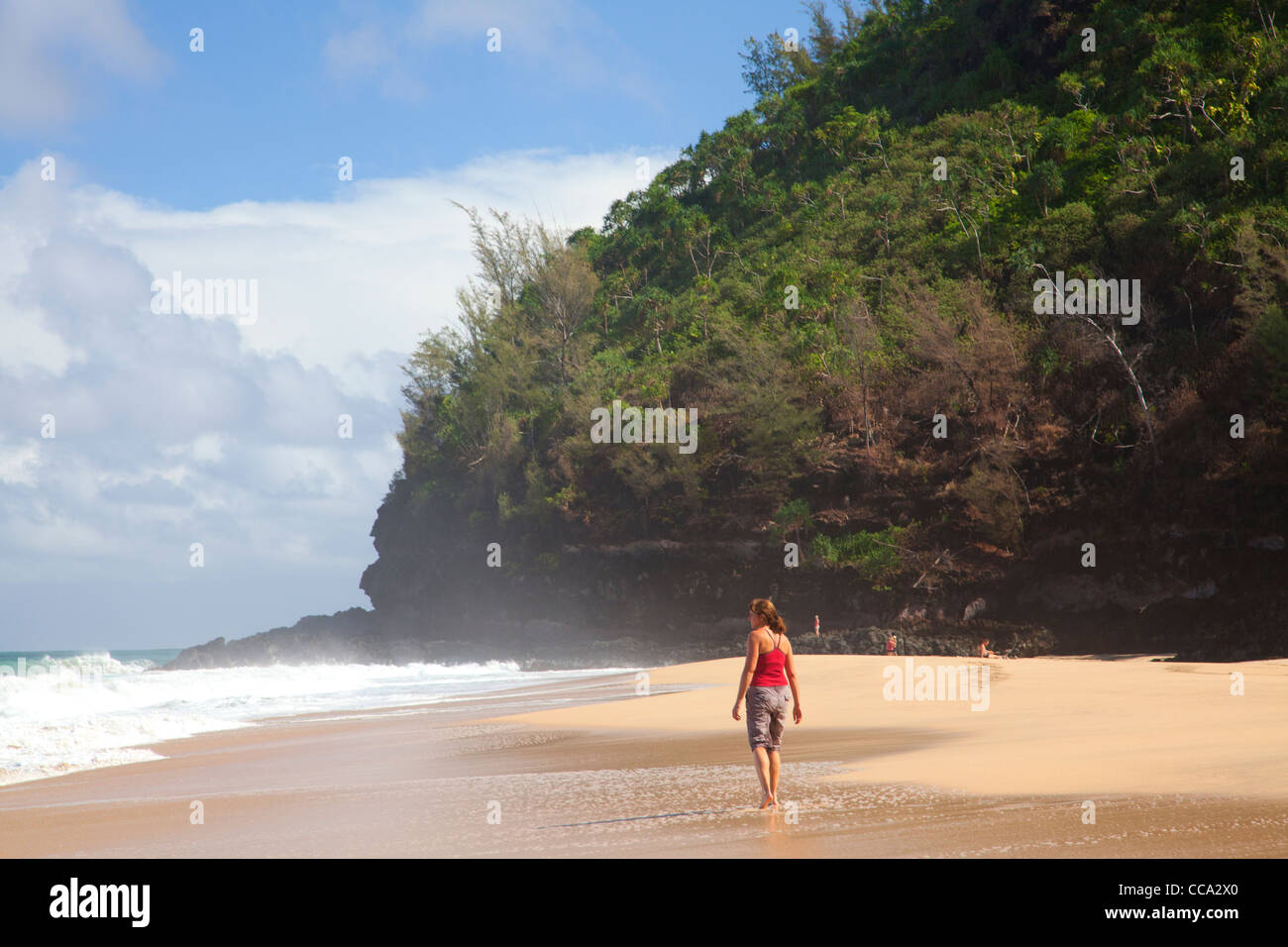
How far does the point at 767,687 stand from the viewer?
7.38 metres

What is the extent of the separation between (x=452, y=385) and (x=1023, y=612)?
4193 cm

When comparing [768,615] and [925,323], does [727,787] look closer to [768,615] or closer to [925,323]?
[768,615]

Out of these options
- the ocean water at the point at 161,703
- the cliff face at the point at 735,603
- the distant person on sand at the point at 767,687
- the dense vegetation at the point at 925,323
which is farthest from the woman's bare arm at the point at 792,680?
the dense vegetation at the point at 925,323

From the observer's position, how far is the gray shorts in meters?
7.20

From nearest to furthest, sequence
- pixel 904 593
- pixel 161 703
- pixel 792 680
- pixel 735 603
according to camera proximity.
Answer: pixel 792 680 < pixel 161 703 < pixel 904 593 < pixel 735 603

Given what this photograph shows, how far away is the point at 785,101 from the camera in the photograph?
67.9m

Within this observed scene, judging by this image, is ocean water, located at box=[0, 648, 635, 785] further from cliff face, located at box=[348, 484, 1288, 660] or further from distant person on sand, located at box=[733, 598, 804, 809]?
distant person on sand, located at box=[733, 598, 804, 809]

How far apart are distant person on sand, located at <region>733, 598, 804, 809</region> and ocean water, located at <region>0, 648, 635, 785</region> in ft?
29.5

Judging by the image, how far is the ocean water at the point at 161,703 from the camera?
13133 millimetres

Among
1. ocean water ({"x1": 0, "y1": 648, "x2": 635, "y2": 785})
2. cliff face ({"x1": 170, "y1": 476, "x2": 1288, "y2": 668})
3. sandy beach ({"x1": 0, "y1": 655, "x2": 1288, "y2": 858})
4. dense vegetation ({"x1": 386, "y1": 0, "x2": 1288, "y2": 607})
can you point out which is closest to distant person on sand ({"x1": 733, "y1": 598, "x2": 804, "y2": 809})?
sandy beach ({"x1": 0, "y1": 655, "x2": 1288, "y2": 858})

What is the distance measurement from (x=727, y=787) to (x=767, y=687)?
1423 millimetres

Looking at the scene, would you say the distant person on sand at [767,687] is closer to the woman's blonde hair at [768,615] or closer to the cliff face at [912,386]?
the woman's blonde hair at [768,615]

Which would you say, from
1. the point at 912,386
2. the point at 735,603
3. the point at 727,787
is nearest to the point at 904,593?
the point at 912,386
